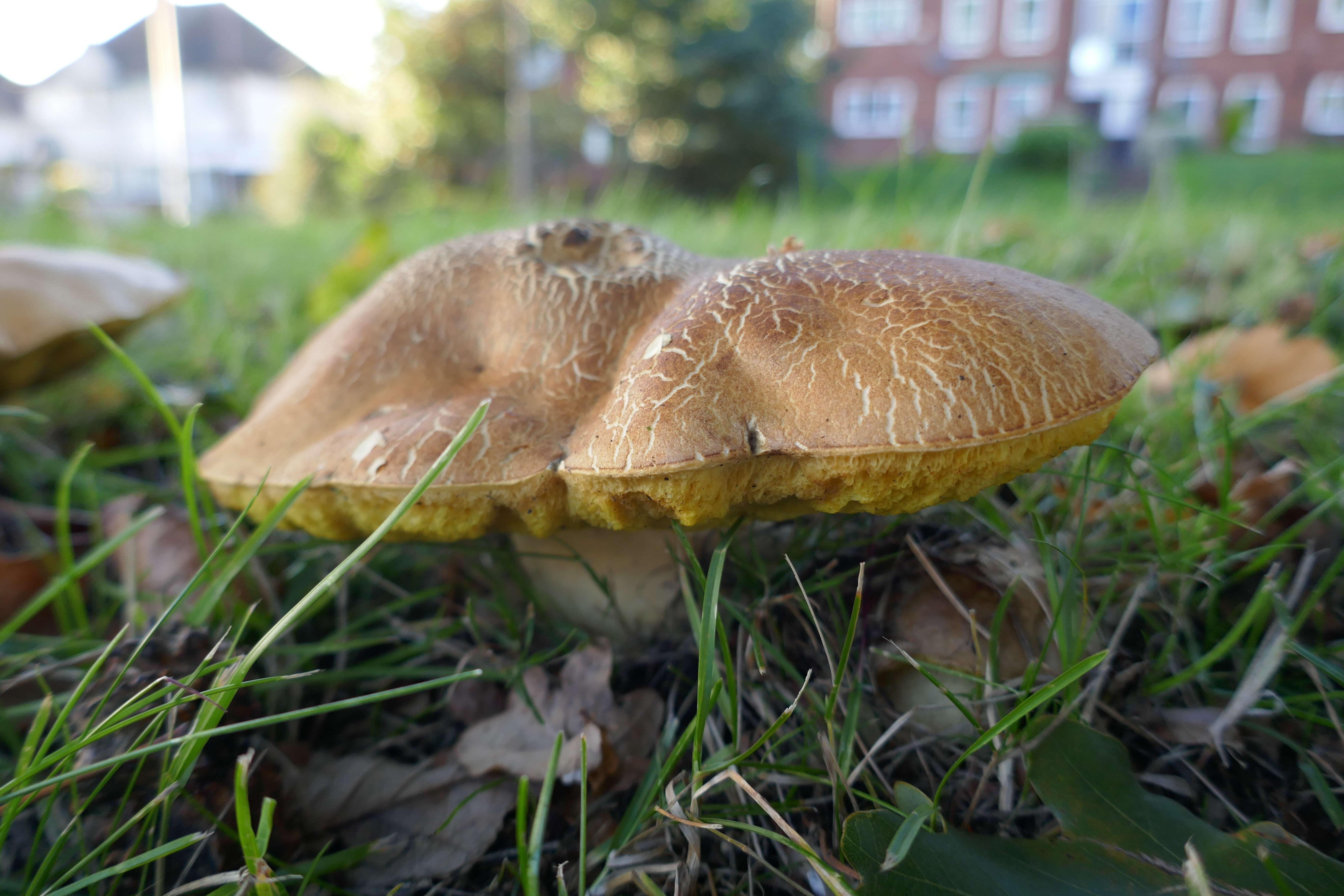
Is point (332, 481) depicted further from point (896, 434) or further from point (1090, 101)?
point (1090, 101)

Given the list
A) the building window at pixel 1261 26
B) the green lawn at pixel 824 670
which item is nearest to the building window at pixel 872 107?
the building window at pixel 1261 26

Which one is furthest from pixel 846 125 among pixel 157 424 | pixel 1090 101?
pixel 157 424

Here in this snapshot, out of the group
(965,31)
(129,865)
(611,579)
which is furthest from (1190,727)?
(965,31)

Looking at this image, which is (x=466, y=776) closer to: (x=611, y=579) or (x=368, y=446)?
(x=611, y=579)

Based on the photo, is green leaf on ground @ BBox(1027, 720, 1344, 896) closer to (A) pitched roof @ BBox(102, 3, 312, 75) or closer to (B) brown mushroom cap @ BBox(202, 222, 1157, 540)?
(B) brown mushroom cap @ BBox(202, 222, 1157, 540)

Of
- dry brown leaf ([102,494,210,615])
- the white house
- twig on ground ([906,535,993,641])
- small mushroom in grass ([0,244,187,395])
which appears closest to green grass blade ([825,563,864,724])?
twig on ground ([906,535,993,641])

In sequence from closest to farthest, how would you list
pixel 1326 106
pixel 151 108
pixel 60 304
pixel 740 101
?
pixel 60 304 < pixel 740 101 < pixel 1326 106 < pixel 151 108
